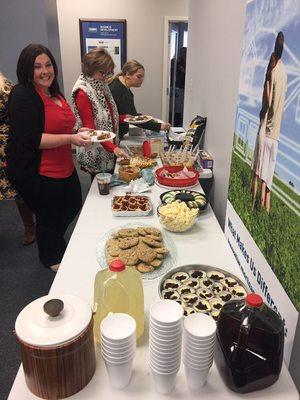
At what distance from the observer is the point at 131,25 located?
4625 millimetres

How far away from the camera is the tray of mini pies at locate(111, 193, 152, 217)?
5.48 ft

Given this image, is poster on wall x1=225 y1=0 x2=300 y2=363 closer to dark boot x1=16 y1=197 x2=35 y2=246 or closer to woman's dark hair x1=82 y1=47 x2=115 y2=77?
woman's dark hair x1=82 y1=47 x2=115 y2=77

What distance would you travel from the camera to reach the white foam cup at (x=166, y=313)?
783 millimetres

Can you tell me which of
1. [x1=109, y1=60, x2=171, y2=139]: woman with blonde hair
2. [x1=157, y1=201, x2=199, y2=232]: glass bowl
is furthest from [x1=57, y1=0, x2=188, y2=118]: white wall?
[x1=157, y1=201, x2=199, y2=232]: glass bowl

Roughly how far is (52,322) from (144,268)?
528 mm

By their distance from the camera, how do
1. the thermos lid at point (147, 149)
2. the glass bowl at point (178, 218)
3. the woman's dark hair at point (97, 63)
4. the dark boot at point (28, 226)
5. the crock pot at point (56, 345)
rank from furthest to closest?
the dark boot at point (28, 226)
the thermos lid at point (147, 149)
the woman's dark hair at point (97, 63)
the glass bowl at point (178, 218)
the crock pot at point (56, 345)

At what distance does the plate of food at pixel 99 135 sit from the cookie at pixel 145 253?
851 millimetres

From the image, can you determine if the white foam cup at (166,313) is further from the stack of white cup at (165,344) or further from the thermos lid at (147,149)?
the thermos lid at (147,149)

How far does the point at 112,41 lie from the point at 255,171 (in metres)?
4.20

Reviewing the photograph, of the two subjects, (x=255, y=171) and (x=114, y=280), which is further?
(x=255, y=171)

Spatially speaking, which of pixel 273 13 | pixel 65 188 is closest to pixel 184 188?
pixel 65 188

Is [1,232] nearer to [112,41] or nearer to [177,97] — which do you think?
[112,41]

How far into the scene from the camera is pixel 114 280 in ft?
3.02

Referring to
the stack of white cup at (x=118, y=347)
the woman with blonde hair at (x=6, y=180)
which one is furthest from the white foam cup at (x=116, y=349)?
the woman with blonde hair at (x=6, y=180)
